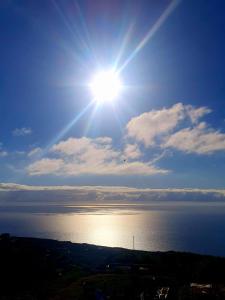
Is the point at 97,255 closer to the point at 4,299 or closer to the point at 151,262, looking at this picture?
the point at 151,262

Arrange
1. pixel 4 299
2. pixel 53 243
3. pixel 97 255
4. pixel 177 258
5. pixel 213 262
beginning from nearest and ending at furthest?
1. pixel 4 299
2. pixel 213 262
3. pixel 177 258
4. pixel 97 255
5. pixel 53 243

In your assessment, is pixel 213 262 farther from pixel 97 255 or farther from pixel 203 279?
pixel 97 255

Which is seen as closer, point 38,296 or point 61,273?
point 38,296

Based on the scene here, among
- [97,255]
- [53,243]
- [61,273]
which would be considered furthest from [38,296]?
[53,243]

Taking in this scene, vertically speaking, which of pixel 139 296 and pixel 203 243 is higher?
pixel 203 243

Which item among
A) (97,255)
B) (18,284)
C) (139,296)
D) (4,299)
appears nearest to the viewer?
(139,296)

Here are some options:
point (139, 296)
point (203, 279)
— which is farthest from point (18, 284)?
point (203, 279)
